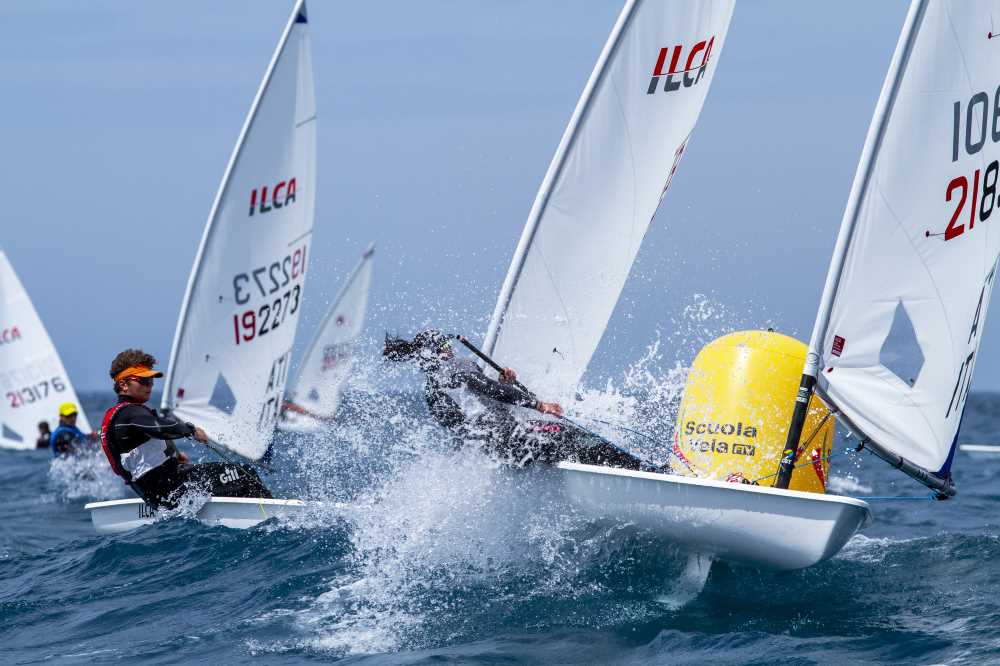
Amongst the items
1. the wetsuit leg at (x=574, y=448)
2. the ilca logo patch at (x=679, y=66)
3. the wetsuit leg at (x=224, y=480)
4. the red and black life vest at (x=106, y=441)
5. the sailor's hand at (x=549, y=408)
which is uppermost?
the ilca logo patch at (x=679, y=66)

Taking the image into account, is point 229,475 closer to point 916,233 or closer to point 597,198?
point 597,198

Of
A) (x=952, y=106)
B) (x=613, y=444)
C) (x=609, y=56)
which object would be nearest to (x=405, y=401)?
(x=613, y=444)

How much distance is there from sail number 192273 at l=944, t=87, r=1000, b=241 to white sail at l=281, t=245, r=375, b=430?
55.8 ft

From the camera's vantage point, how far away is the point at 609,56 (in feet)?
23.9

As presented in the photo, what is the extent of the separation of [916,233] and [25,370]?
16.4 m

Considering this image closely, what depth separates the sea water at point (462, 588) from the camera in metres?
5.27

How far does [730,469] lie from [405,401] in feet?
6.47

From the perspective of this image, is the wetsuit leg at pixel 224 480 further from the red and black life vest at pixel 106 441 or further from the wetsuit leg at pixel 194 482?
the red and black life vest at pixel 106 441

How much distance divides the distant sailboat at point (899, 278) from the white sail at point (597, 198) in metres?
1.57

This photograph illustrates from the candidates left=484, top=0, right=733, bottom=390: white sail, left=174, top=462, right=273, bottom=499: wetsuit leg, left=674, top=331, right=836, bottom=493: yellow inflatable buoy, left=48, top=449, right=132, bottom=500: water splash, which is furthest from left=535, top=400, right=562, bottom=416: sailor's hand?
left=48, top=449, right=132, bottom=500: water splash

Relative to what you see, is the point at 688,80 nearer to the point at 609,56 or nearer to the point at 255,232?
the point at 609,56

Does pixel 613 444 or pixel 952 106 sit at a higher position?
pixel 952 106

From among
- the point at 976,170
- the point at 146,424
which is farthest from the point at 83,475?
the point at 976,170

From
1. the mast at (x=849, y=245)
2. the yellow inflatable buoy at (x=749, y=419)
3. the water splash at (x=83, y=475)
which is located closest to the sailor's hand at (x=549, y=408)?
the yellow inflatable buoy at (x=749, y=419)
